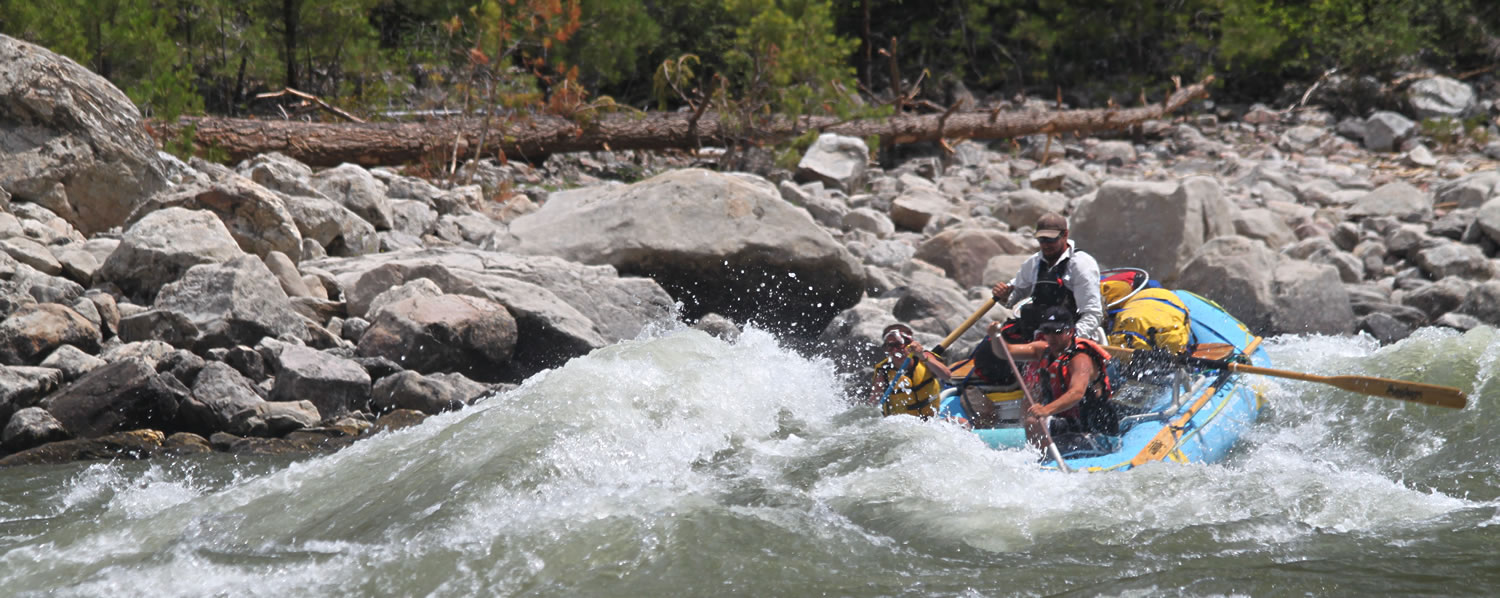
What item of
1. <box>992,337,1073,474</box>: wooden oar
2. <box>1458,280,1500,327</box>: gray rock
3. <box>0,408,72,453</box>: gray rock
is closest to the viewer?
<box>992,337,1073,474</box>: wooden oar

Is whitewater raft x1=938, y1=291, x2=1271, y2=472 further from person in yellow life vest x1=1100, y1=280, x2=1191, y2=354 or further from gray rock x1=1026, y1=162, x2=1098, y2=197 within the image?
gray rock x1=1026, y1=162, x2=1098, y2=197

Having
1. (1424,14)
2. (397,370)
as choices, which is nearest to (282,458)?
(397,370)

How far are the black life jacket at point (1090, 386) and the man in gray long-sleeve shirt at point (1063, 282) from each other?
200 millimetres

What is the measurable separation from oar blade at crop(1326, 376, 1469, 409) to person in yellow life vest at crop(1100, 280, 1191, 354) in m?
0.72

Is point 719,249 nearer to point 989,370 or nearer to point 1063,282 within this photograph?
point 989,370

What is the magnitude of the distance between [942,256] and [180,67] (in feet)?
24.0

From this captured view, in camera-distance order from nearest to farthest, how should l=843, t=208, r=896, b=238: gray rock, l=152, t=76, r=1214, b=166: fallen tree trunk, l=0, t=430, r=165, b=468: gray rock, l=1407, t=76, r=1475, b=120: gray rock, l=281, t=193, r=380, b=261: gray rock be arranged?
l=0, t=430, r=165, b=468: gray rock < l=281, t=193, r=380, b=261: gray rock < l=152, t=76, r=1214, b=166: fallen tree trunk < l=843, t=208, r=896, b=238: gray rock < l=1407, t=76, r=1475, b=120: gray rock

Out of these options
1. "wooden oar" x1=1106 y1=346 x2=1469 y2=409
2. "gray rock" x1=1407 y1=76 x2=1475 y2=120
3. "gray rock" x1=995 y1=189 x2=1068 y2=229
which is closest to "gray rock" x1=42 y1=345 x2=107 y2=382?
"wooden oar" x1=1106 y1=346 x2=1469 y2=409

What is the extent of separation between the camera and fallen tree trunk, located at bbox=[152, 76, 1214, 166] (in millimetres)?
9961

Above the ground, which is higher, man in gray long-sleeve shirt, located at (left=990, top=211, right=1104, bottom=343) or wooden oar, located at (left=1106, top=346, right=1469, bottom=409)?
man in gray long-sleeve shirt, located at (left=990, top=211, right=1104, bottom=343)

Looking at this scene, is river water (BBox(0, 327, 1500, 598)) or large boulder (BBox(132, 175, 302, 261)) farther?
large boulder (BBox(132, 175, 302, 261))

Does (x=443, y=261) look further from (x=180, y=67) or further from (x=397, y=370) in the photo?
(x=180, y=67)

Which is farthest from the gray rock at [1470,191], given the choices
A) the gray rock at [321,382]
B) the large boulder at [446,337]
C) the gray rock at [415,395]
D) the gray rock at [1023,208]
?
the gray rock at [321,382]

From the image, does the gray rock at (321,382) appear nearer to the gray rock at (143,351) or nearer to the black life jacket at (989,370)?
the gray rock at (143,351)
